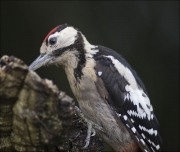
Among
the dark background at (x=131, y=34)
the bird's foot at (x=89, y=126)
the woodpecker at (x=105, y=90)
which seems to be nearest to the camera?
the bird's foot at (x=89, y=126)

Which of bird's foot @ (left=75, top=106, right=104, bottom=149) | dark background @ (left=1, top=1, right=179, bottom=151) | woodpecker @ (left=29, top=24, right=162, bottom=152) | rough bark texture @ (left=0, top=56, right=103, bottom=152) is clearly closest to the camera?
rough bark texture @ (left=0, top=56, right=103, bottom=152)

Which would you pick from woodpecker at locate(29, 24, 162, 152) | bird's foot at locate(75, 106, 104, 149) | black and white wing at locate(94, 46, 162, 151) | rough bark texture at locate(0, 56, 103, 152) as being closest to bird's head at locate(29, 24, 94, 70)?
woodpecker at locate(29, 24, 162, 152)

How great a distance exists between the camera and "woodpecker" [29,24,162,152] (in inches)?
75.4

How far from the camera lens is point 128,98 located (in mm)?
1953

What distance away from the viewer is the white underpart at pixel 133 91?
77.4 inches

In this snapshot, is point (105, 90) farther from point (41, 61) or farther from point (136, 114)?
point (41, 61)

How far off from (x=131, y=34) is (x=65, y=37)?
4.06 feet

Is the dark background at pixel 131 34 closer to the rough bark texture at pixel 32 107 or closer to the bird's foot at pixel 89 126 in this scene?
the bird's foot at pixel 89 126

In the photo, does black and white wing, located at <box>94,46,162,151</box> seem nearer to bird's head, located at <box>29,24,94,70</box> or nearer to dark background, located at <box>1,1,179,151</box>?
bird's head, located at <box>29,24,94,70</box>

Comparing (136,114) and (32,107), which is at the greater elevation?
(32,107)

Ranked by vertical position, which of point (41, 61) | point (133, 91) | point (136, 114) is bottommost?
point (136, 114)

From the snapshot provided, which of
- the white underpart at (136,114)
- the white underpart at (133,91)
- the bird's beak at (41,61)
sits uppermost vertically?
the bird's beak at (41,61)

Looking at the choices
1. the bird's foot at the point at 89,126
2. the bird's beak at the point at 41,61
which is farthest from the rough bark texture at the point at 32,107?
the bird's beak at the point at 41,61

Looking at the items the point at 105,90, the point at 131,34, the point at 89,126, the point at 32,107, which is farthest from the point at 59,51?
the point at 131,34
